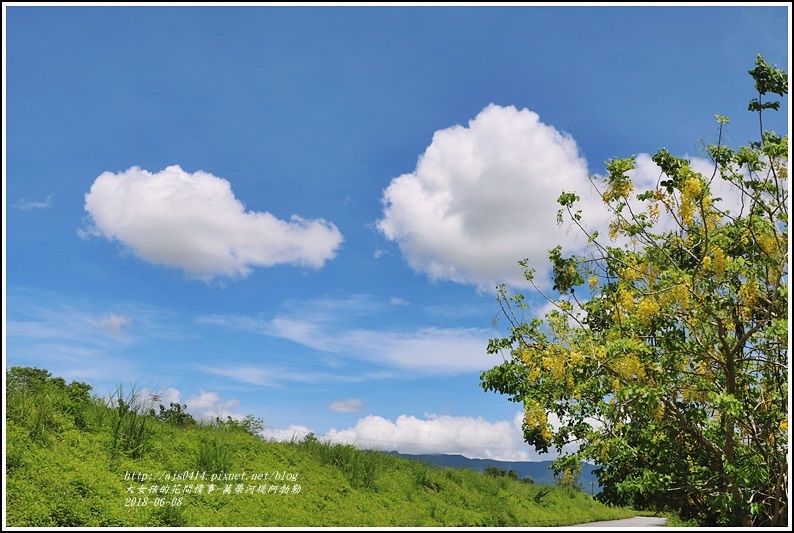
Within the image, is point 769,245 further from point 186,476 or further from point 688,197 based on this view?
point 186,476

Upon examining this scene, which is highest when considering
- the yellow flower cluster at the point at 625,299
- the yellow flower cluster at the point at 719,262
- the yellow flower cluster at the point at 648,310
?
the yellow flower cluster at the point at 719,262

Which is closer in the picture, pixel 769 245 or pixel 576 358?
pixel 769 245

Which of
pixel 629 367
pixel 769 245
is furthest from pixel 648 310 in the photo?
pixel 769 245

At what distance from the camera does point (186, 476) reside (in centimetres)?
1005

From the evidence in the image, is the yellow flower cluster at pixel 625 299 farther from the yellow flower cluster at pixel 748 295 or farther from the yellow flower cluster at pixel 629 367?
the yellow flower cluster at pixel 748 295

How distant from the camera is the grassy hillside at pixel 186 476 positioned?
8.38 metres

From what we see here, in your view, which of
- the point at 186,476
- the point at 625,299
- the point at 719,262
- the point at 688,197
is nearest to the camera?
the point at 719,262

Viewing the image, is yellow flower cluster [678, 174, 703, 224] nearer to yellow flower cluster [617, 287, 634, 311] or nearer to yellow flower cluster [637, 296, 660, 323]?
yellow flower cluster [637, 296, 660, 323]

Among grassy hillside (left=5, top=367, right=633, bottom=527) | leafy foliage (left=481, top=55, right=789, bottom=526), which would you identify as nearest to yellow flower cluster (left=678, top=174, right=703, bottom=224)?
leafy foliage (left=481, top=55, right=789, bottom=526)

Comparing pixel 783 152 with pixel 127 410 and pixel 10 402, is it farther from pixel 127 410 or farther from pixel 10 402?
pixel 10 402

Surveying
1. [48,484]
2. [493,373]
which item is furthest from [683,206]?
[48,484]

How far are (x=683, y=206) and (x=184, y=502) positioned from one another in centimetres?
808

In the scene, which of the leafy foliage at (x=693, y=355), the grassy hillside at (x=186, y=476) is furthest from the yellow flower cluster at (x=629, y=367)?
the grassy hillside at (x=186, y=476)

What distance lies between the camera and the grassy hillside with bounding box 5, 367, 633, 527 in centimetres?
838
